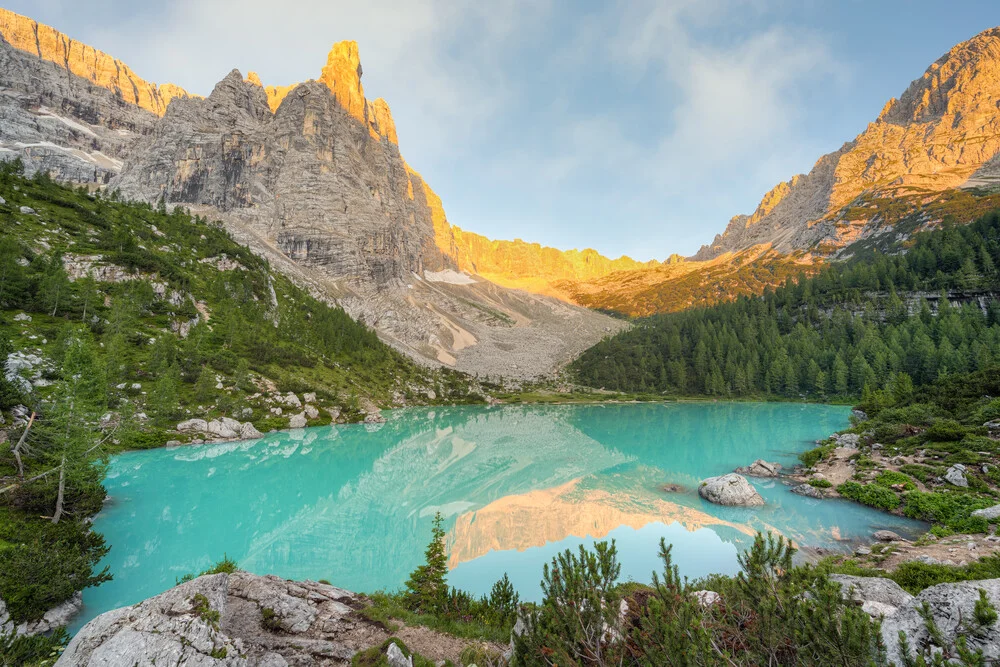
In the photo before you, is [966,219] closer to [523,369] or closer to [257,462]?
[523,369]

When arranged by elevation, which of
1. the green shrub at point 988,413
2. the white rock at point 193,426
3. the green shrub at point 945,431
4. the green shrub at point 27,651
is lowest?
the white rock at point 193,426

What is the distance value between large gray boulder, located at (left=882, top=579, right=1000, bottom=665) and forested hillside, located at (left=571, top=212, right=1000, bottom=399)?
303 ft

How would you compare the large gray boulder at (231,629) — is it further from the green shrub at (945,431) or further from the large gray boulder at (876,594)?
the green shrub at (945,431)

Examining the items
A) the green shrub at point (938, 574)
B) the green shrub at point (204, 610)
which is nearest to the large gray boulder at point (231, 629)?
the green shrub at point (204, 610)

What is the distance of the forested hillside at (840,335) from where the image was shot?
282 feet

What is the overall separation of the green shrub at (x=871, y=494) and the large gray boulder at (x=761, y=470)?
6.75 m

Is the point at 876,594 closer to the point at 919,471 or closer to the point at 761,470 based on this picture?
the point at 919,471

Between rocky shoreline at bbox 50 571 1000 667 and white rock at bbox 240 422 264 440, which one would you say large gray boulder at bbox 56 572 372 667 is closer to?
rocky shoreline at bbox 50 571 1000 667

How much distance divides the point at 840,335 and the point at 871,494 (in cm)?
11509

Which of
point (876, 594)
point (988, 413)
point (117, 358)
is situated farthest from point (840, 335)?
point (117, 358)

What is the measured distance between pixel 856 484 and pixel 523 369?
156m

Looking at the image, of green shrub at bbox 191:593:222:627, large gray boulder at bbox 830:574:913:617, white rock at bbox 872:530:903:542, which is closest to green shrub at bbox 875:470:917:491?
white rock at bbox 872:530:903:542

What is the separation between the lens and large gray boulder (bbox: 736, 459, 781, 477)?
105ft

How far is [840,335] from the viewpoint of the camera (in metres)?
111
